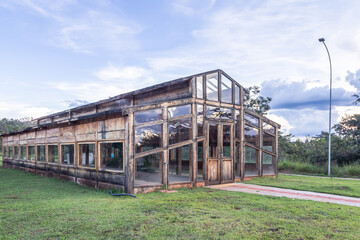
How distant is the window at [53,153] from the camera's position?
543 inches

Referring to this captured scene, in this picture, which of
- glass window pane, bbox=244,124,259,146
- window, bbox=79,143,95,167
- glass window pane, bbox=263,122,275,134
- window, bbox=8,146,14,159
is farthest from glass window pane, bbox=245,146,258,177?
window, bbox=8,146,14,159

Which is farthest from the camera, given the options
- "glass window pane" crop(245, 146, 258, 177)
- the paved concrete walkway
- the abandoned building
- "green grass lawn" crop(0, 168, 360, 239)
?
"glass window pane" crop(245, 146, 258, 177)

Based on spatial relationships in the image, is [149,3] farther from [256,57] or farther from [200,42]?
[256,57]

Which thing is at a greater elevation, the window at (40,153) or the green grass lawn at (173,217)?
the window at (40,153)

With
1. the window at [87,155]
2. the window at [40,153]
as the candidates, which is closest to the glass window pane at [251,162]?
the window at [87,155]

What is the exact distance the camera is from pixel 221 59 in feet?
42.3

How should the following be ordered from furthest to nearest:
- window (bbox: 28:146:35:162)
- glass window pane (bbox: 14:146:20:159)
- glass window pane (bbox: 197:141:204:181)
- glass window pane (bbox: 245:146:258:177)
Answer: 1. glass window pane (bbox: 14:146:20:159)
2. window (bbox: 28:146:35:162)
3. glass window pane (bbox: 245:146:258:177)
4. glass window pane (bbox: 197:141:204:181)

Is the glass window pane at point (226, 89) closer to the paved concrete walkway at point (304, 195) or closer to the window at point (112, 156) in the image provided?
the paved concrete walkway at point (304, 195)

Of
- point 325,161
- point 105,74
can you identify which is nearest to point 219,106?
point 105,74

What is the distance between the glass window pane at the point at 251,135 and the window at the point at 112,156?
6.10 metres

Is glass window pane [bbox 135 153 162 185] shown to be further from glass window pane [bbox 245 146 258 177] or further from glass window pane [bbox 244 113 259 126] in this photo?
glass window pane [bbox 244 113 259 126]

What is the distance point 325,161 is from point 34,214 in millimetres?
18352

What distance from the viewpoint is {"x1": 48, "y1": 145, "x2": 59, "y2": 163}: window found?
1379cm

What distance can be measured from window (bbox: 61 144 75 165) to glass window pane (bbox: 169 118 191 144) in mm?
5023
